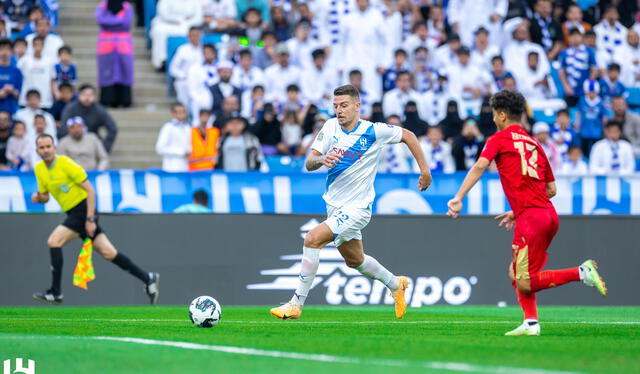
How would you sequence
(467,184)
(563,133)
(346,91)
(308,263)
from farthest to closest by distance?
(563,133) → (308,263) → (346,91) → (467,184)

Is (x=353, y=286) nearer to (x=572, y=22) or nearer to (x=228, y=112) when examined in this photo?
(x=228, y=112)

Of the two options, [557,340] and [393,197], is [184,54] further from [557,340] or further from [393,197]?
[557,340]

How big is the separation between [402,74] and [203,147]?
4.12m

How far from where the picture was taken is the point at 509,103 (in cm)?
1012

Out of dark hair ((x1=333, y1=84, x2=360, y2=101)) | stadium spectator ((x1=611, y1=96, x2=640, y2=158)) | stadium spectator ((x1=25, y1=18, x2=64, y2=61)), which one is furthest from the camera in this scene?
stadium spectator ((x1=25, y1=18, x2=64, y2=61))

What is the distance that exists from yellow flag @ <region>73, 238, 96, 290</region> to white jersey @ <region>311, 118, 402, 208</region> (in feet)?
16.7

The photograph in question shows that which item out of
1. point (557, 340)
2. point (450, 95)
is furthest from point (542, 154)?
point (450, 95)

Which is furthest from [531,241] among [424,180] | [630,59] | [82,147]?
[630,59]

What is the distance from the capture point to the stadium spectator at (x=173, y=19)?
74.4ft

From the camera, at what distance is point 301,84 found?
22.0 m

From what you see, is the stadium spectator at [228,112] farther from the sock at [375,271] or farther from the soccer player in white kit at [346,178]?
the soccer player in white kit at [346,178]

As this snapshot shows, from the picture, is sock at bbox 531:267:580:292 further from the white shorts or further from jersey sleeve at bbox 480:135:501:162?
the white shorts

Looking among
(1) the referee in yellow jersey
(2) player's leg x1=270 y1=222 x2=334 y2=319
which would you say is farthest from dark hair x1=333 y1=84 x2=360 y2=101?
(1) the referee in yellow jersey

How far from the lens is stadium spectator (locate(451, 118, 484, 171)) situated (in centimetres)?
1981
